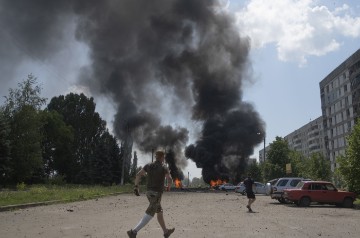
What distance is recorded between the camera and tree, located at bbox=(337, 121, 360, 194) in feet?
69.2

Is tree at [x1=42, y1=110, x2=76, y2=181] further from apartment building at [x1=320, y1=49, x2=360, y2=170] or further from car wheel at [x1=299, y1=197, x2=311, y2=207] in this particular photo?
car wheel at [x1=299, y1=197, x2=311, y2=207]

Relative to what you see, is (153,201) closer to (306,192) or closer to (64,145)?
(306,192)

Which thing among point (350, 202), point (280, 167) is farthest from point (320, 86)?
point (350, 202)

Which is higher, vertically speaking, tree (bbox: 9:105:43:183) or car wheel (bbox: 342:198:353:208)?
tree (bbox: 9:105:43:183)

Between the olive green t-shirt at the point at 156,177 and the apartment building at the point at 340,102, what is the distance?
201 feet

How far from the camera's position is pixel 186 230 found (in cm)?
923

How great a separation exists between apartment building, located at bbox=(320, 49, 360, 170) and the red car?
4608 centimetres

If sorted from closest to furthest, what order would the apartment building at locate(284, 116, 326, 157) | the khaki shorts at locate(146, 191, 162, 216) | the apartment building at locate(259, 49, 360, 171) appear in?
1. the khaki shorts at locate(146, 191, 162, 216)
2. the apartment building at locate(259, 49, 360, 171)
3. the apartment building at locate(284, 116, 326, 157)

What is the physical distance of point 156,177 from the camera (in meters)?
7.65

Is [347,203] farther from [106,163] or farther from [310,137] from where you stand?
[310,137]

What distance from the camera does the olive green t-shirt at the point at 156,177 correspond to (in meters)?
7.62

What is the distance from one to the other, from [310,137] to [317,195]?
99.3 m

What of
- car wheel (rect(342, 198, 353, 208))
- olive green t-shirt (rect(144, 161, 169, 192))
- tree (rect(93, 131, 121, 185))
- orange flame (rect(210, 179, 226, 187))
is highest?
tree (rect(93, 131, 121, 185))

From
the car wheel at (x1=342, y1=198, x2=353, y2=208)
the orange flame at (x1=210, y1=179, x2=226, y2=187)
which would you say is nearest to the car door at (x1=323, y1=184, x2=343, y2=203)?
the car wheel at (x1=342, y1=198, x2=353, y2=208)
